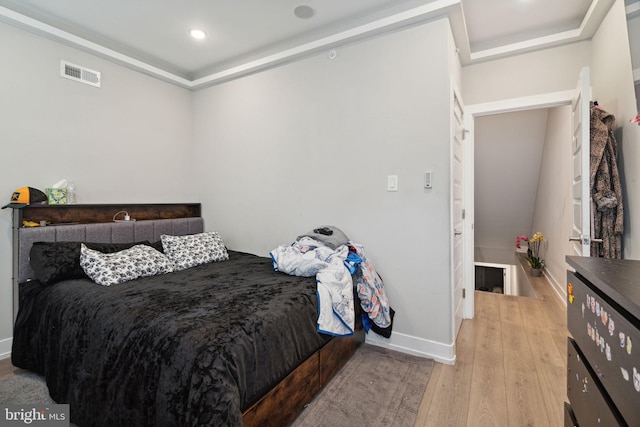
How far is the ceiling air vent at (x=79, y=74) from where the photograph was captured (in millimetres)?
2521

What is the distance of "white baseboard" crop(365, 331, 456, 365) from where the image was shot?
217 centimetres

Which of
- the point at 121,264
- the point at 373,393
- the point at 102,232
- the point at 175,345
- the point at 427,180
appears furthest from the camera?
the point at 102,232

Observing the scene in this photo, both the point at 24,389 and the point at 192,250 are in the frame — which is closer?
the point at 24,389

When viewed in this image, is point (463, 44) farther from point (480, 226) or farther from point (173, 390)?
point (480, 226)

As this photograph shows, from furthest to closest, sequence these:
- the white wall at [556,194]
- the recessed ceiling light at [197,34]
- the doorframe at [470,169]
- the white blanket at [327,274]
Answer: the white wall at [556,194] < the doorframe at [470,169] < the recessed ceiling light at [197,34] < the white blanket at [327,274]

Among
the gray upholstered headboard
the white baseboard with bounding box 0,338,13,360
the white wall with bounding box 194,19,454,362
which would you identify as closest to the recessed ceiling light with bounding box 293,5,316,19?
the white wall with bounding box 194,19,454,362

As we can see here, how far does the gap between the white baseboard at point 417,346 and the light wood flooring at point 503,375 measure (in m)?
0.07

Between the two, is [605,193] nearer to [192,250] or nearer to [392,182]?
[392,182]

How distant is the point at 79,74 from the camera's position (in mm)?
2613

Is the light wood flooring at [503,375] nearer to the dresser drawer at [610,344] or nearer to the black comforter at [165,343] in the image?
the black comforter at [165,343]

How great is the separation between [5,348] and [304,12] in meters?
3.46

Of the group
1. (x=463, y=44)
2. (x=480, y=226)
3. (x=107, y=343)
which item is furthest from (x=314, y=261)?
(x=480, y=226)

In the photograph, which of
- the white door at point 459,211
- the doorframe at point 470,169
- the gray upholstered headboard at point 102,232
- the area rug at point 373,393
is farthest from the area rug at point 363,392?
the doorframe at point 470,169

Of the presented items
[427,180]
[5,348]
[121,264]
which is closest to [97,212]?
[121,264]
